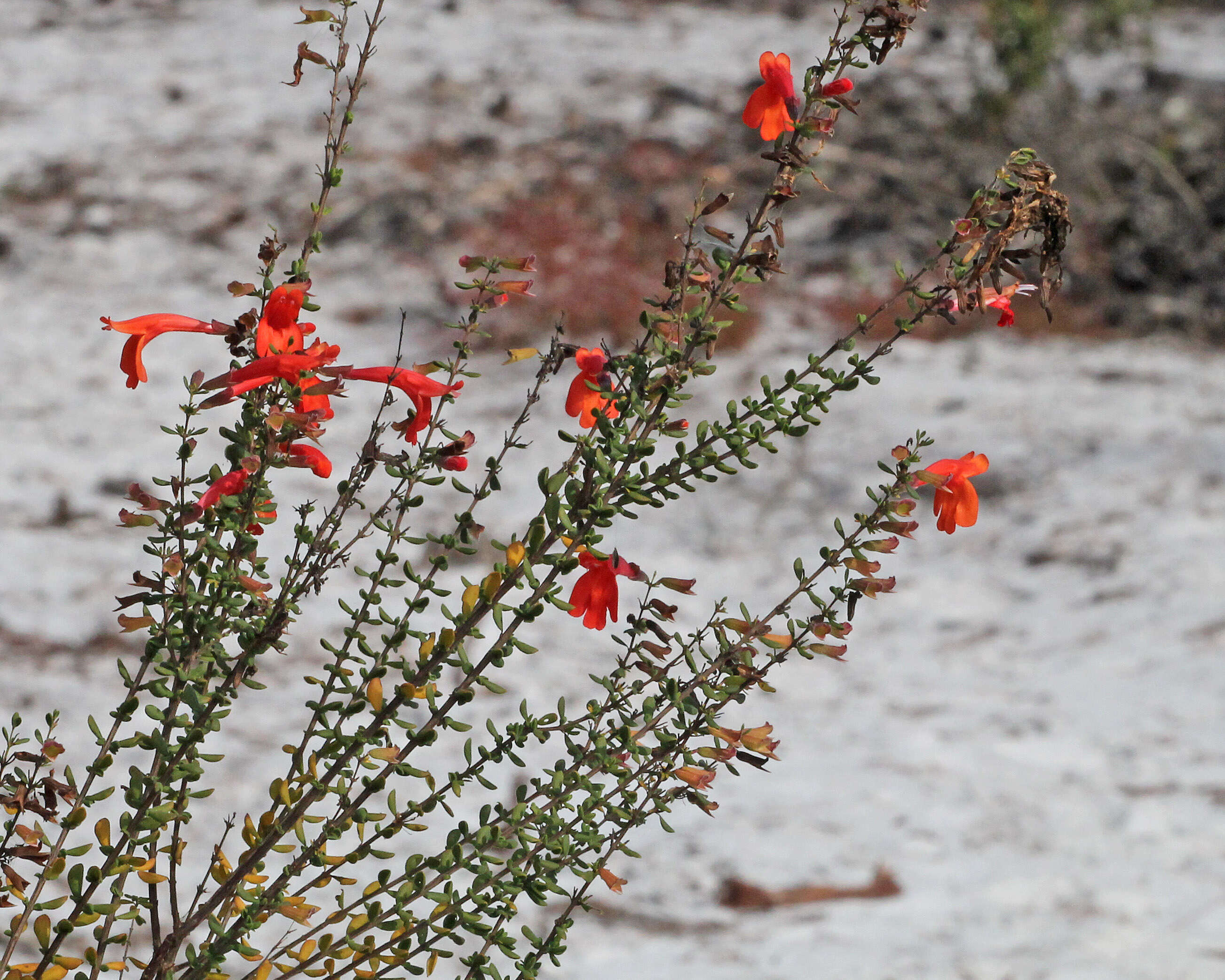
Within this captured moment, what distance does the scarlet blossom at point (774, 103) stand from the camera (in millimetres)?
1408

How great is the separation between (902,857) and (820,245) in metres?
4.92

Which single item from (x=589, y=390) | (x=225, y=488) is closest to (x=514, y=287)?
(x=589, y=390)

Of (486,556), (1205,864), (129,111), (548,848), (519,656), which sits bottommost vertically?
(548,848)

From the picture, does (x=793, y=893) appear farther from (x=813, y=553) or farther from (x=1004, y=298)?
(x=1004, y=298)

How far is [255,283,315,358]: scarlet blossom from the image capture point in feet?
4.09

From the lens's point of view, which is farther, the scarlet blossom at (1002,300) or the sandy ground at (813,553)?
the sandy ground at (813,553)

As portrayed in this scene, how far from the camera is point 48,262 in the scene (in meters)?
7.36

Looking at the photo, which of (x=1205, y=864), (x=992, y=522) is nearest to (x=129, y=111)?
(x=992, y=522)

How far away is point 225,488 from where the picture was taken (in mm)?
1348

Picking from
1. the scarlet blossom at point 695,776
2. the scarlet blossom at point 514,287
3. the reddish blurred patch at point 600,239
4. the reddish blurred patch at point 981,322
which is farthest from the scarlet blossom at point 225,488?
the reddish blurred patch at point 981,322

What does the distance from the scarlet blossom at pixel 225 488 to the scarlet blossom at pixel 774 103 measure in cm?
71

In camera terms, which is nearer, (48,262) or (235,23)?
(48,262)

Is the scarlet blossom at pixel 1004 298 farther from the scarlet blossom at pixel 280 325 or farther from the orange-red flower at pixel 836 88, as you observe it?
the scarlet blossom at pixel 280 325

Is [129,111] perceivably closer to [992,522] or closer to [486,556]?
[486,556]
